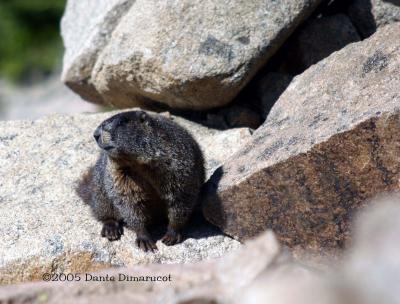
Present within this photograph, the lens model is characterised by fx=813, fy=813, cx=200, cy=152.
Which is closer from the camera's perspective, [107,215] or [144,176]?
[144,176]

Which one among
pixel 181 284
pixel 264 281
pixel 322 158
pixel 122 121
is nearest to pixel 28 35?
pixel 122 121

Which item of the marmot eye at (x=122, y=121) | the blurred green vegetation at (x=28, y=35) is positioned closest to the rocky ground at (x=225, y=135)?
the marmot eye at (x=122, y=121)

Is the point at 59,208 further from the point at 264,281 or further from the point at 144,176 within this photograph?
the point at 264,281

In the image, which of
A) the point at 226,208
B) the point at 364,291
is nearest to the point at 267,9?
the point at 226,208

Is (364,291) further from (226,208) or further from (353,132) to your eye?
(226,208)

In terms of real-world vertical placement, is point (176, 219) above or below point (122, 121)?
below

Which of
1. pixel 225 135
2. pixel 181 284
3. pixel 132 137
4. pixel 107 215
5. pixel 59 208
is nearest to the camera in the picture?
pixel 181 284

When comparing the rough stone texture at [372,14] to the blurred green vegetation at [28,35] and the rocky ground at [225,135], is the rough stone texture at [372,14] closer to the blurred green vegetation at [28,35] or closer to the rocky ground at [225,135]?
the rocky ground at [225,135]
